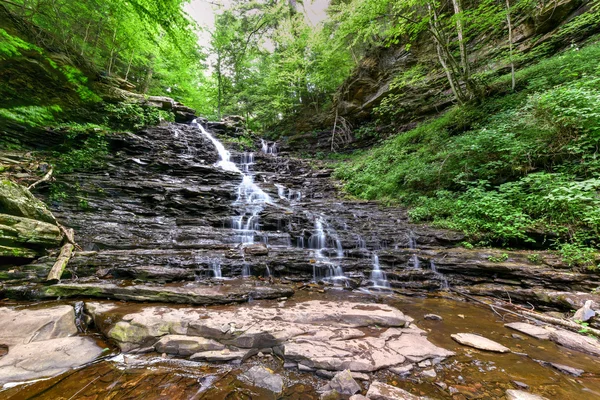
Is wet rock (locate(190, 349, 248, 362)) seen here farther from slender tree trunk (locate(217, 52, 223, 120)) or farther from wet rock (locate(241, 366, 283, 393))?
slender tree trunk (locate(217, 52, 223, 120))

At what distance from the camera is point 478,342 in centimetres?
276

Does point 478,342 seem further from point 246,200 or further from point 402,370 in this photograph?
point 246,200

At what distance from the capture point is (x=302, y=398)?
6.39 feet

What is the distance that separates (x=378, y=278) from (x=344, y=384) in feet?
11.5

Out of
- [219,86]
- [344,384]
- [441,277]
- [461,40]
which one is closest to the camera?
[344,384]

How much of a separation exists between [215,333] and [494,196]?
6.98 m

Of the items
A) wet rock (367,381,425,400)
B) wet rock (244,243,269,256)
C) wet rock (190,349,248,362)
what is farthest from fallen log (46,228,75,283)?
wet rock (367,381,425,400)

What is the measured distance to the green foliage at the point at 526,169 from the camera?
4.50m

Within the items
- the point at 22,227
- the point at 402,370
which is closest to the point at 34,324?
the point at 22,227

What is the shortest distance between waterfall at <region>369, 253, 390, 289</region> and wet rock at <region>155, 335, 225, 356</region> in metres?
3.59

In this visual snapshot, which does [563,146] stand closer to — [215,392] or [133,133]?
[215,392]

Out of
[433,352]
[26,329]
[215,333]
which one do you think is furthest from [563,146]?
[26,329]

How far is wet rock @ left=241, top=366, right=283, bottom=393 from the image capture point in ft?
6.78

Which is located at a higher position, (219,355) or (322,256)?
(322,256)
